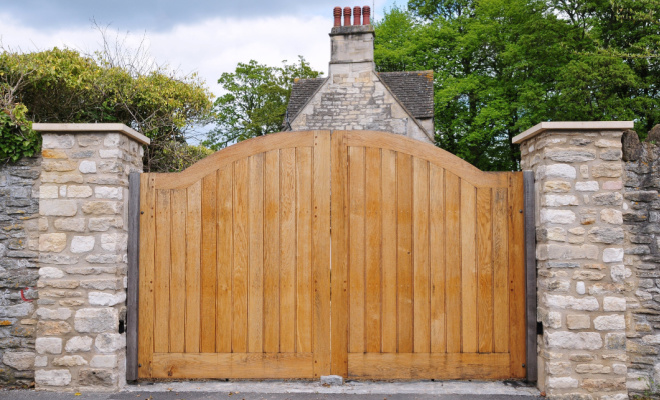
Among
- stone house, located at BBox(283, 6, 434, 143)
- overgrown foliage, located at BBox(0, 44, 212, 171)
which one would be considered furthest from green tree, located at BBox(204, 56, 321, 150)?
overgrown foliage, located at BBox(0, 44, 212, 171)

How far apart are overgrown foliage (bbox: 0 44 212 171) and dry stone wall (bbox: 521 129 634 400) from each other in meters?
4.37

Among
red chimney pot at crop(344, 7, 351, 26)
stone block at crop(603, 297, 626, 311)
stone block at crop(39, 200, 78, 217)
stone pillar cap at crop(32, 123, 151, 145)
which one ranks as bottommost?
stone block at crop(603, 297, 626, 311)

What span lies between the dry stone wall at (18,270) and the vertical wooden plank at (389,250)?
9.30ft

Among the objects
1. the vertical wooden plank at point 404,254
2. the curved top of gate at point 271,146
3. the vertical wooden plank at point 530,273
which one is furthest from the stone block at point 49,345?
the vertical wooden plank at point 530,273

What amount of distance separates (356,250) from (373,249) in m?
0.14

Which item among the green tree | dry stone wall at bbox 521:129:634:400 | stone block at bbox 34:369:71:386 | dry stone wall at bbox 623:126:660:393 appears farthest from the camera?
the green tree

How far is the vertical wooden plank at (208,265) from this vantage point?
13.2ft

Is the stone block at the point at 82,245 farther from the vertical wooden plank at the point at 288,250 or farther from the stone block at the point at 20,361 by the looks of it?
the vertical wooden plank at the point at 288,250

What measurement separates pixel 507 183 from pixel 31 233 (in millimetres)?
3911

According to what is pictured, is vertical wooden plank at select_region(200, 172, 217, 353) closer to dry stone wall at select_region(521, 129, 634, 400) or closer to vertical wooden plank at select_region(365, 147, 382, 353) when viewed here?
vertical wooden plank at select_region(365, 147, 382, 353)

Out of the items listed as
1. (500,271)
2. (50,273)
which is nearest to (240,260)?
(50,273)

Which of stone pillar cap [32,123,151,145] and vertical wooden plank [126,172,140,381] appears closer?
stone pillar cap [32,123,151,145]

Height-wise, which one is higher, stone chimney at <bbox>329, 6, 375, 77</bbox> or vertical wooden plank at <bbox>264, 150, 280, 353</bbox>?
stone chimney at <bbox>329, 6, 375, 77</bbox>

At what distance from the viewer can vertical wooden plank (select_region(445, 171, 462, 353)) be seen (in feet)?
13.1
